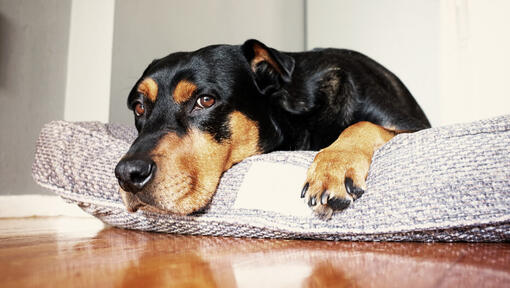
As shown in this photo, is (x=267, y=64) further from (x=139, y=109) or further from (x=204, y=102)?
(x=139, y=109)

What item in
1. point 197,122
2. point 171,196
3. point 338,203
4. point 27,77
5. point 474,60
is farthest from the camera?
point 474,60

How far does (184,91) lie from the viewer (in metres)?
1.72

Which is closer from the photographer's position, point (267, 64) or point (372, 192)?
point (372, 192)

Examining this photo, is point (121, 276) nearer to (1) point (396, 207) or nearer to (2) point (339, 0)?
(1) point (396, 207)

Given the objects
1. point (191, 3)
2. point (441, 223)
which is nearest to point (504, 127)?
point (441, 223)

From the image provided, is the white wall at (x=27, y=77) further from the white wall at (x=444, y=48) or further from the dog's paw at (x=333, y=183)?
the white wall at (x=444, y=48)

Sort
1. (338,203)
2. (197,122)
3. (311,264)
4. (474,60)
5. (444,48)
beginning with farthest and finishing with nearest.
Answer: (444,48) → (474,60) → (197,122) → (338,203) → (311,264)

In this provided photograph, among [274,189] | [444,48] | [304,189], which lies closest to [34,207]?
[274,189]

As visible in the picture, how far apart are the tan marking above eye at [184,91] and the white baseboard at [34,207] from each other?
2.02 meters

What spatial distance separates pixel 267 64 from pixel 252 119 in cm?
32

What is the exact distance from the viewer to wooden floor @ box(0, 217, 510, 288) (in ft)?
2.72

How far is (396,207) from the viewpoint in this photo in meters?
1.27

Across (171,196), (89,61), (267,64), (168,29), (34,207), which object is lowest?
(34,207)

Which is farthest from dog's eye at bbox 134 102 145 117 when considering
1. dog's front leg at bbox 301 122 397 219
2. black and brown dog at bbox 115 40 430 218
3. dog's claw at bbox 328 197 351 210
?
dog's claw at bbox 328 197 351 210
